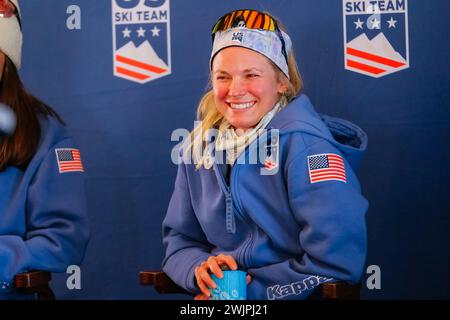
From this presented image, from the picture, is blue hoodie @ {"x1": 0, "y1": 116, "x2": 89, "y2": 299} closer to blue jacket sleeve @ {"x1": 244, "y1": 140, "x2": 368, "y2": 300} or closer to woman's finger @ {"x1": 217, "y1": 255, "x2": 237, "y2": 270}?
woman's finger @ {"x1": 217, "y1": 255, "x2": 237, "y2": 270}

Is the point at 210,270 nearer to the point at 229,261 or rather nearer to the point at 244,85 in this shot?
the point at 229,261

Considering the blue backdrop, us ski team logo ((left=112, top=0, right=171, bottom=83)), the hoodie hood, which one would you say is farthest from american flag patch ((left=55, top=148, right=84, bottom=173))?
the hoodie hood

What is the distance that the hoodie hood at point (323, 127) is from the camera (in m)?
2.04

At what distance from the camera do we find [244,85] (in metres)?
2.12

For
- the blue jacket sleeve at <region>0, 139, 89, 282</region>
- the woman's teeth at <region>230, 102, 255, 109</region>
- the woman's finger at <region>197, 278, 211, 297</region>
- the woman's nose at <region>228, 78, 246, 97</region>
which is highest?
the woman's nose at <region>228, 78, 246, 97</region>

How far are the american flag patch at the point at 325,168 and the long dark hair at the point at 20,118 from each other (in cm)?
86

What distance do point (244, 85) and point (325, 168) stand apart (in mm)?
345

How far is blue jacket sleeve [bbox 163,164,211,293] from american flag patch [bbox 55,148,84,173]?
32 cm

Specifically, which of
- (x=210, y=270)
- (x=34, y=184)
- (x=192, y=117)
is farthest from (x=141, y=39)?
(x=210, y=270)

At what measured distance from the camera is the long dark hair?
2232mm
